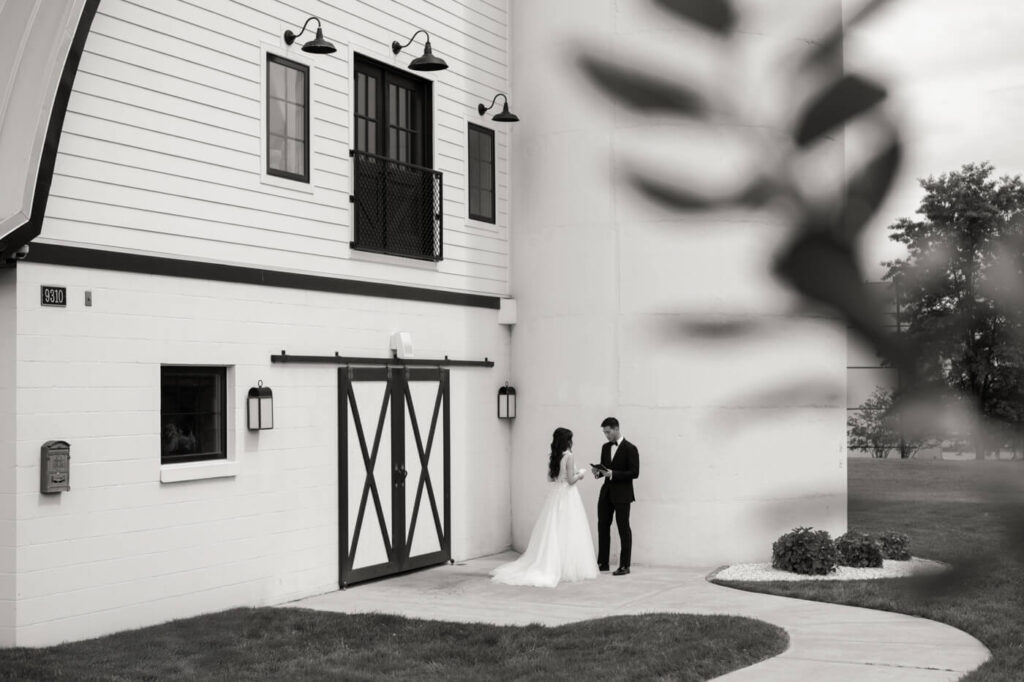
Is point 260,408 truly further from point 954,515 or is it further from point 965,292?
point 965,292

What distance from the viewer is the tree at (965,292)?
2.41 feet

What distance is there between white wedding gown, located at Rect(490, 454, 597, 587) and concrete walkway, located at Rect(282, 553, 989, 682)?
188 millimetres

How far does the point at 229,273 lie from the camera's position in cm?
1027

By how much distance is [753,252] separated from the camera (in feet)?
2.59

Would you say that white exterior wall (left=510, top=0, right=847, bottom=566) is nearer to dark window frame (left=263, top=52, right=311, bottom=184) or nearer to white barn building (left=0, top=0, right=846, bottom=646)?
white barn building (left=0, top=0, right=846, bottom=646)

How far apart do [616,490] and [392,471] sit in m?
2.28

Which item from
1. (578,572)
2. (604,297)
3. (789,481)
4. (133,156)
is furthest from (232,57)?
(789,481)

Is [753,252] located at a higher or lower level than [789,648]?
higher

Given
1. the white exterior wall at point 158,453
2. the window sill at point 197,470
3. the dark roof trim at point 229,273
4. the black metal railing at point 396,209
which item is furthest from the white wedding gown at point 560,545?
the window sill at point 197,470

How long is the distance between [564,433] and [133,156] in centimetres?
533

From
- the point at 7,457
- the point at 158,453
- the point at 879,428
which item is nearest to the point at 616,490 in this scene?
the point at 158,453

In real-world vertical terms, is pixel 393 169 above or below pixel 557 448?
above

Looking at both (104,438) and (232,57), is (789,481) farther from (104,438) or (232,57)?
(232,57)

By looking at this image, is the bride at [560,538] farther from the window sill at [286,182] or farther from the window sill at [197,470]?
the window sill at [286,182]
